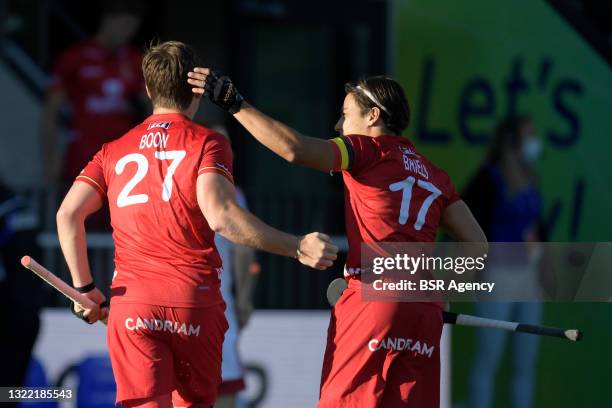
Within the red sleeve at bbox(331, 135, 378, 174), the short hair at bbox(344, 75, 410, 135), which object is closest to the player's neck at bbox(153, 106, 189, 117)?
the red sleeve at bbox(331, 135, 378, 174)

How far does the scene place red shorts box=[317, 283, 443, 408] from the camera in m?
5.07

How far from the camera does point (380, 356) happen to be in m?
5.09

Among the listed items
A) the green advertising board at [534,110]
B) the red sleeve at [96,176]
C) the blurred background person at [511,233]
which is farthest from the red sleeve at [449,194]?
the green advertising board at [534,110]

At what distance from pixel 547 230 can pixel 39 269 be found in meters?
4.72

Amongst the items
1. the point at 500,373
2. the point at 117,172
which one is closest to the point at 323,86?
the point at 500,373

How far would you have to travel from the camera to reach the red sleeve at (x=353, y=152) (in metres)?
4.93

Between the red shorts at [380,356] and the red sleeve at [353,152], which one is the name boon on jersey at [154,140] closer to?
the red sleeve at [353,152]

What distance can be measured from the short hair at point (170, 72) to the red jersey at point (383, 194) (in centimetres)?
70

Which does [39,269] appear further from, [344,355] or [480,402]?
[480,402]

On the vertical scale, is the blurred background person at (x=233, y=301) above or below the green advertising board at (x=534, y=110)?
below

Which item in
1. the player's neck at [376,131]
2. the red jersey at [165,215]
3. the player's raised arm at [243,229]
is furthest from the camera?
the player's neck at [376,131]

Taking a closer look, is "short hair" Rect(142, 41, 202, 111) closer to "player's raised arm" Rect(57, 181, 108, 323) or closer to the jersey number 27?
the jersey number 27

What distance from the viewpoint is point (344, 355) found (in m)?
5.11

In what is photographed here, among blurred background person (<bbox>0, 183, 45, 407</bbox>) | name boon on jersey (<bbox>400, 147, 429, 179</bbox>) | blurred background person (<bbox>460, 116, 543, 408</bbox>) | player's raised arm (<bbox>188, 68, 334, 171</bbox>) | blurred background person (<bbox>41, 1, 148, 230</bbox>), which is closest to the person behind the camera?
player's raised arm (<bbox>188, 68, 334, 171</bbox>)
